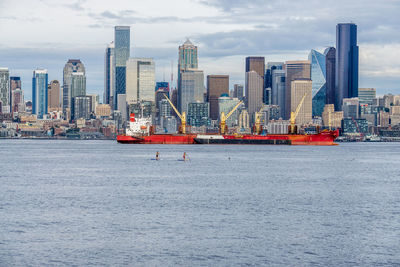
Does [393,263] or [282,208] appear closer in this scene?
[393,263]

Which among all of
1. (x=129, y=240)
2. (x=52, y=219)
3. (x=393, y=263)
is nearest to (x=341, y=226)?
(x=393, y=263)

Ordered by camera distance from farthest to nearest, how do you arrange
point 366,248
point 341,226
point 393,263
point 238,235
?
1. point 341,226
2. point 238,235
3. point 366,248
4. point 393,263

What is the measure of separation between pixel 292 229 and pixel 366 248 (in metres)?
7.05

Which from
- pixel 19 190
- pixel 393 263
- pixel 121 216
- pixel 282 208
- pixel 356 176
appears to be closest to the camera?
pixel 393 263

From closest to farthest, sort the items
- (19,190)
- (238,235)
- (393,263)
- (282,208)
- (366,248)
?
(393,263) → (366,248) → (238,235) → (282,208) → (19,190)

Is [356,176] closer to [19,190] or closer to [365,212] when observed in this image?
[365,212]

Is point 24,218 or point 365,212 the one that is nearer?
point 24,218

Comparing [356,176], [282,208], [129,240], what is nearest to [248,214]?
[282,208]

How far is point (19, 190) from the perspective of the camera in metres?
73.1

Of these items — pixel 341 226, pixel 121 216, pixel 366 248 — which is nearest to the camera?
pixel 366 248

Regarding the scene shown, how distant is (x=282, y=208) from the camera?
2295 inches

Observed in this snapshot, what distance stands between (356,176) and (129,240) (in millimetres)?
62203

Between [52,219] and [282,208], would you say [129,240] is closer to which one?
[52,219]

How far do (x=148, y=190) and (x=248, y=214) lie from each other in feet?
71.2
